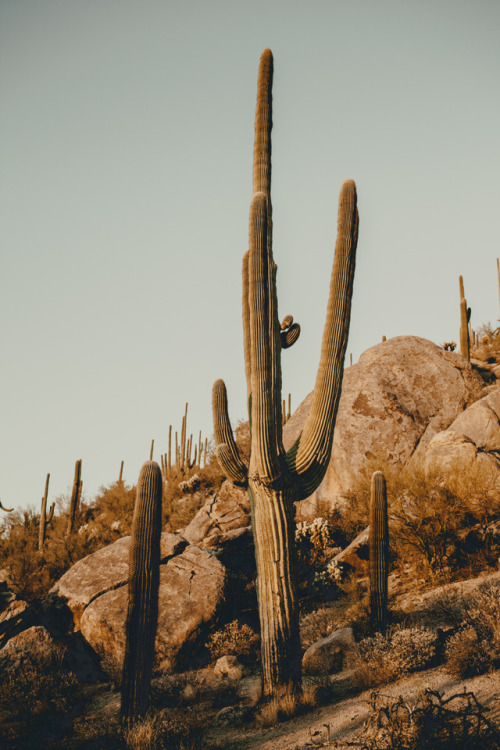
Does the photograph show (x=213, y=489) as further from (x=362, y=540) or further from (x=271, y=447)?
(x=271, y=447)

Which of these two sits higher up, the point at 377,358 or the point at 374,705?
the point at 377,358

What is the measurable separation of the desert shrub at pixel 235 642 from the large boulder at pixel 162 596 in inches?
13.9

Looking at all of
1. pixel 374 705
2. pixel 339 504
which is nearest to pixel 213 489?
pixel 339 504

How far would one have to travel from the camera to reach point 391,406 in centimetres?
1683

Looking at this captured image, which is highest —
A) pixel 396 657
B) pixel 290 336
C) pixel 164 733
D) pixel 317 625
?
pixel 290 336

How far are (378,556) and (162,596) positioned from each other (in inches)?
158

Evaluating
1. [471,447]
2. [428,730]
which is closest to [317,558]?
[471,447]

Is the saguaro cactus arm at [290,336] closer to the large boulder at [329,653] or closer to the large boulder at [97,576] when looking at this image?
the large boulder at [329,653]

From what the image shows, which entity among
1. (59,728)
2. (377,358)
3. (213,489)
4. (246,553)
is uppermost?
(377,358)

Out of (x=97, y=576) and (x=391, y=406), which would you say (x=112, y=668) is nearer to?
(x=97, y=576)

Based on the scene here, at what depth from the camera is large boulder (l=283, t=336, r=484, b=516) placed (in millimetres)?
15805

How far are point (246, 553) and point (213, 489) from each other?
722 cm

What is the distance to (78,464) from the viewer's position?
2019 centimetres

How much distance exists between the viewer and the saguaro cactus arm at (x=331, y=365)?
25.2 feet
